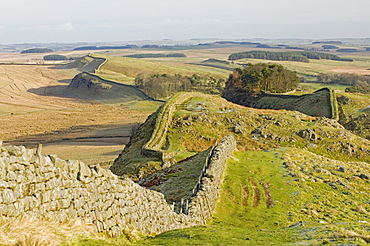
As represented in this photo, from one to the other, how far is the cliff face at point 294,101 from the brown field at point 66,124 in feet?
102

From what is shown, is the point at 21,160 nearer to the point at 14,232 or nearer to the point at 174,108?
the point at 14,232

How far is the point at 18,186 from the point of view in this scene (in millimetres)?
9766

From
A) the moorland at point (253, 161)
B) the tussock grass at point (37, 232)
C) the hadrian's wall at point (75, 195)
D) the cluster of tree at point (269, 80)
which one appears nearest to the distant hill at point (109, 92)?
the moorland at point (253, 161)

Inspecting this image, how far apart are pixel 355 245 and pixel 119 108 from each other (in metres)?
140

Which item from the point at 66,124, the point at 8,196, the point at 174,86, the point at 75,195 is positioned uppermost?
the point at 8,196

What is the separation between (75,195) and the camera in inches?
467

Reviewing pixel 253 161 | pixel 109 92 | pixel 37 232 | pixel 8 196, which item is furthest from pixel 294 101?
pixel 109 92

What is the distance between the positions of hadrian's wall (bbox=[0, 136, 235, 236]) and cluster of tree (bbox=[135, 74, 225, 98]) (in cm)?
15057

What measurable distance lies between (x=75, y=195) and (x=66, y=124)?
10863cm

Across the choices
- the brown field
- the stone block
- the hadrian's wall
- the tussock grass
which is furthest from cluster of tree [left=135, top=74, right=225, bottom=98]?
the stone block

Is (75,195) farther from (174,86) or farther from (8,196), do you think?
(174,86)

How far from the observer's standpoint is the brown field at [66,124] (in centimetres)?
8031

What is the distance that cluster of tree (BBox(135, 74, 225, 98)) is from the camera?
169m

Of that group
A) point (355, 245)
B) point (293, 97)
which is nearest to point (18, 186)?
point (355, 245)
